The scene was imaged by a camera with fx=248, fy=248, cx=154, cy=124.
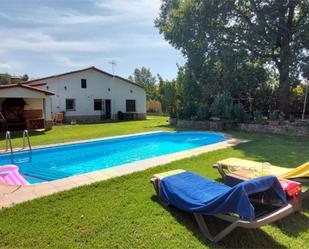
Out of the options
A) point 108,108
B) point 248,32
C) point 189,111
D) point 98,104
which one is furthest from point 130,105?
point 248,32

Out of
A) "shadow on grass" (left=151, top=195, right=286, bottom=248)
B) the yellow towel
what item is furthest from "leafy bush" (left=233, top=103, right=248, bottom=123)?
"shadow on grass" (left=151, top=195, right=286, bottom=248)

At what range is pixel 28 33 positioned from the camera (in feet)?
48.1

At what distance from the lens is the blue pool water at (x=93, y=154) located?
27.0 feet

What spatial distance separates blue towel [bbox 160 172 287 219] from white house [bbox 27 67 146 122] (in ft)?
63.3

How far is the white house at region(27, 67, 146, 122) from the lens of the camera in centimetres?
2177

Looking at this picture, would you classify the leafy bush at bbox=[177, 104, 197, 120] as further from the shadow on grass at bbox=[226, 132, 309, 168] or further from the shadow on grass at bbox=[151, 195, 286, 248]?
the shadow on grass at bbox=[151, 195, 286, 248]

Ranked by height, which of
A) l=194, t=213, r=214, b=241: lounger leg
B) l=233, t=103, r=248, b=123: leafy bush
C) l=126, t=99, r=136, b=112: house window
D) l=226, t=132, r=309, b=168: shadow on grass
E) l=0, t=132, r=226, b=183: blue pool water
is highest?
l=126, t=99, r=136, b=112: house window

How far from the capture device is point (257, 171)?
4.99m

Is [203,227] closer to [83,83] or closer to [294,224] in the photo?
[294,224]

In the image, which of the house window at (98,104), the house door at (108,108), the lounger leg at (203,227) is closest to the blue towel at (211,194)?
the lounger leg at (203,227)

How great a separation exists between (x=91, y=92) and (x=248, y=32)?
48.8ft

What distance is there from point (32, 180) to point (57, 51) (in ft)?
60.1

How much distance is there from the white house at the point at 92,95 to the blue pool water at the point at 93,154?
36.8ft

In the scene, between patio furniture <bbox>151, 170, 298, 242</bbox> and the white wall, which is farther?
the white wall
